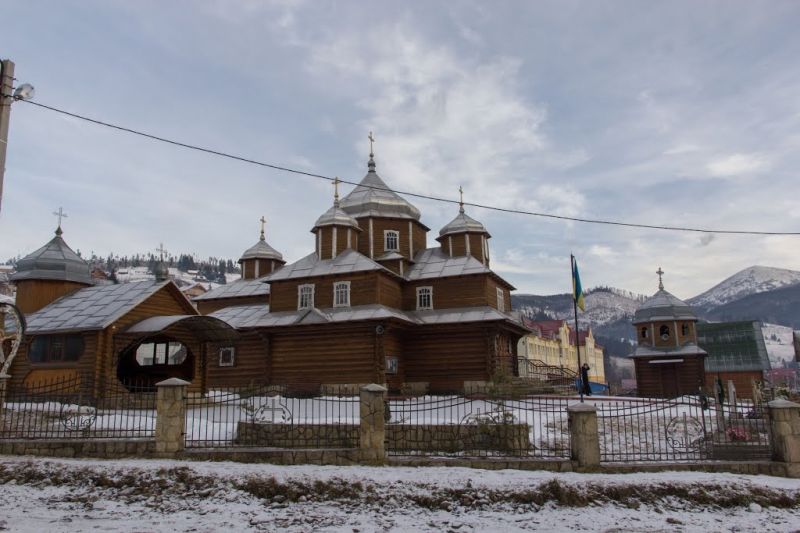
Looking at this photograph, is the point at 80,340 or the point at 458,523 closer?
the point at 458,523

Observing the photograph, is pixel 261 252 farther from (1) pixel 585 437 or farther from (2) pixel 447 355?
(1) pixel 585 437

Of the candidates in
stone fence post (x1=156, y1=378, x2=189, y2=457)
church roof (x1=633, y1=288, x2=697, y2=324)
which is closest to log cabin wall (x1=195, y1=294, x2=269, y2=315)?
stone fence post (x1=156, y1=378, x2=189, y2=457)

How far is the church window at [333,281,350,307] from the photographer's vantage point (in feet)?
88.2

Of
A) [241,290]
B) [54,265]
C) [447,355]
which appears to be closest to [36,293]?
[54,265]

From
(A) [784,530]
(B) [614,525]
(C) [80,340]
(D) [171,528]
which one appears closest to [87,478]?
(D) [171,528]

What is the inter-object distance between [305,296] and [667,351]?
23.5m

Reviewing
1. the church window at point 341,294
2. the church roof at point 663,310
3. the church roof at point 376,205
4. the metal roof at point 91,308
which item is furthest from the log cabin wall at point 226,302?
the church roof at point 663,310

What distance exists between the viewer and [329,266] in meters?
28.0

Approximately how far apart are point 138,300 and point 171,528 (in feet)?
53.2

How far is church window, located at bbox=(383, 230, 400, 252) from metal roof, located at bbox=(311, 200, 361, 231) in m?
2.00

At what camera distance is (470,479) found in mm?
→ 9867

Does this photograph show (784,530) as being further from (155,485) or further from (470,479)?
(155,485)

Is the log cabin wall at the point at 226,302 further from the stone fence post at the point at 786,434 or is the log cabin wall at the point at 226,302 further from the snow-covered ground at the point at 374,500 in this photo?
the stone fence post at the point at 786,434

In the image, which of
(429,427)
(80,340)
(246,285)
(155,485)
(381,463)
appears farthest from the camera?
(246,285)
